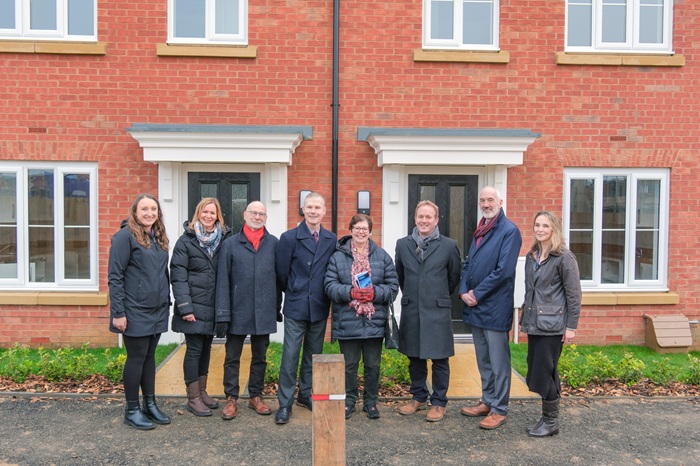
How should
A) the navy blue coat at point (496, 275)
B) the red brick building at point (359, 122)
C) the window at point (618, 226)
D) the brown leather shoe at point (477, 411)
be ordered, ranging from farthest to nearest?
the window at point (618, 226) → the red brick building at point (359, 122) → the brown leather shoe at point (477, 411) → the navy blue coat at point (496, 275)

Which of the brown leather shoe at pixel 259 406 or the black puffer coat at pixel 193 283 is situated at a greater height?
the black puffer coat at pixel 193 283

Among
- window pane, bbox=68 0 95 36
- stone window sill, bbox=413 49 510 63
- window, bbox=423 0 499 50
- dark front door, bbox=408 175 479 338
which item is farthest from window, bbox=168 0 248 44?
dark front door, bbox=408 175 479 338

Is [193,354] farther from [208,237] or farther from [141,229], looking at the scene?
[141,229]

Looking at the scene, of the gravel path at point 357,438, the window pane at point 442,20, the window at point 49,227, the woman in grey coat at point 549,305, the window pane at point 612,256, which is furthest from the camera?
the window pane at point 612,256

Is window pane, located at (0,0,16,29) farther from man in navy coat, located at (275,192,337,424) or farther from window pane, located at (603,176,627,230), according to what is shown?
window pane, located at (603,176,627,230)

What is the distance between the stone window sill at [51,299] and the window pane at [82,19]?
323 cm

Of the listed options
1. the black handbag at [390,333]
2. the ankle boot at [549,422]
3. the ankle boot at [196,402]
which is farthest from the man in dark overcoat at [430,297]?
the ankle boot at [196,402]

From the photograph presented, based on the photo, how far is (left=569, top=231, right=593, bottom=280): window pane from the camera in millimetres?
8016

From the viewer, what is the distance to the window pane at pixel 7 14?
7.56m

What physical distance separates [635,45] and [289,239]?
18.2 feet

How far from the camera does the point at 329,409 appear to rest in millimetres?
3758

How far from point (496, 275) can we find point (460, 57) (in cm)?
366

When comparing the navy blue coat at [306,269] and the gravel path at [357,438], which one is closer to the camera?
the gravel path at [357,438]

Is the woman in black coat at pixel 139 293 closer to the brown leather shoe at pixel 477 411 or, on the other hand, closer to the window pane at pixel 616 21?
the brown leather shoe at pixel 477 411
